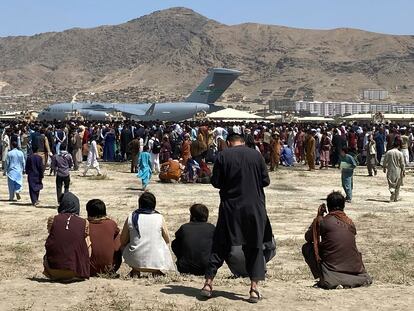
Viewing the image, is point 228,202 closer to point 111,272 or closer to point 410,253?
point 111,272

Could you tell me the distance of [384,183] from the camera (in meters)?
20.7

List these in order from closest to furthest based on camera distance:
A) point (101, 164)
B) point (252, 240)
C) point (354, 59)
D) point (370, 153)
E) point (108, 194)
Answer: point (252, 240), point (108, 194), point (370, 153), point (101, 164), point (354, 59)

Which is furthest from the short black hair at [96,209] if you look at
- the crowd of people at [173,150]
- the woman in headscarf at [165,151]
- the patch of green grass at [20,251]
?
the woman in headscarf at [165,151]

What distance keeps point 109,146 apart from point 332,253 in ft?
66.9

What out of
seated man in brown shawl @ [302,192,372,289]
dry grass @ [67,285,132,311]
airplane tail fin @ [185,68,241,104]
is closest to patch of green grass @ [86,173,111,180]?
dry grass @ [67,285,132,311]

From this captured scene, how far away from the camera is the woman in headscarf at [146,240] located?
26.7ft

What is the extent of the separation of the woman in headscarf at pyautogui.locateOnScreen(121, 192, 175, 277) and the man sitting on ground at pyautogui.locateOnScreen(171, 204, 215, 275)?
34 cm

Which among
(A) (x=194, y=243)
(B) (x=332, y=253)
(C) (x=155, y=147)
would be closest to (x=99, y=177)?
(C) (x=155, y=147)

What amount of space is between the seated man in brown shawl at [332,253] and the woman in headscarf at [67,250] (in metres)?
2.34

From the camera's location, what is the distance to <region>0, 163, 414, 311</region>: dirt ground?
277 inches

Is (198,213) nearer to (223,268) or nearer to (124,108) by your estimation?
(223,268)

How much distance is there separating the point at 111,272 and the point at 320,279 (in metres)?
2.27

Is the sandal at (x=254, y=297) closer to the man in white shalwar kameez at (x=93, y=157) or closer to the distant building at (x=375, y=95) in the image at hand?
the man in white shalwar kameez at (x=93, y=157)

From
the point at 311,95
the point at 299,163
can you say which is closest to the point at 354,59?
the point at 311,95
